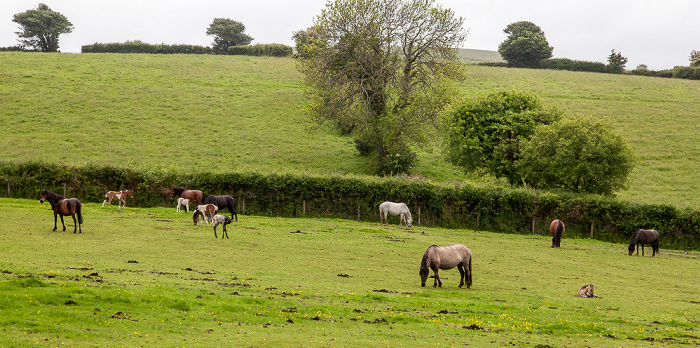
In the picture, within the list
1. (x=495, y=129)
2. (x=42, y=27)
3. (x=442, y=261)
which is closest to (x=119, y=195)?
(x=442, y=261)

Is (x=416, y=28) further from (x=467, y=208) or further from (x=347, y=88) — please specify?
(x=467, y=208)

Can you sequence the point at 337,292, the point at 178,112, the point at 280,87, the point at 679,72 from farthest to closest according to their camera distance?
the point at 679,72, the point at 280,87, the point at 178,112, the point at 337,292

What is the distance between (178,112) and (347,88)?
101ft

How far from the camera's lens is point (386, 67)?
166ft

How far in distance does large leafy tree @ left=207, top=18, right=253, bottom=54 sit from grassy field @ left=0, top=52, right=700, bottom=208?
24.1 meters

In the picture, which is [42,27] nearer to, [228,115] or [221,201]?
[228,115]

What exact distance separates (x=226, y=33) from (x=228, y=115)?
181 ft

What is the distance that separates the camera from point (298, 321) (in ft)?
42.6

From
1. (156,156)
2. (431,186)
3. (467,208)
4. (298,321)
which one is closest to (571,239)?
(467,208)

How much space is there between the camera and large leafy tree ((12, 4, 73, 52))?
A: 10531 centimetres

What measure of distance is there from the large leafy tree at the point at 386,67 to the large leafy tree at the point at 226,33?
74.2m

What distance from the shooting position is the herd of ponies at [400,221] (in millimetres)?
18844

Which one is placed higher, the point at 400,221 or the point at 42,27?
the point at 42,27

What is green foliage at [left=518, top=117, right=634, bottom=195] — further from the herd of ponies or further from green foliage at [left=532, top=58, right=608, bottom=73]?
green foliage at [left=532, top=58, right=608, bottom=73]
